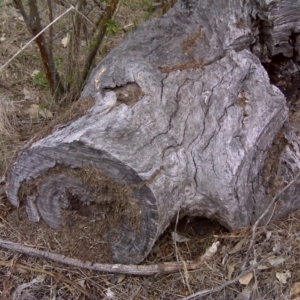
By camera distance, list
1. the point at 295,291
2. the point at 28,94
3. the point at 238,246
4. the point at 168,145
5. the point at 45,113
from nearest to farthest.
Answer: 1. the point at 168,145
2. the point at 295,291
3. the point at 238,246
4. the point at 45,113
5. the point at 28,94

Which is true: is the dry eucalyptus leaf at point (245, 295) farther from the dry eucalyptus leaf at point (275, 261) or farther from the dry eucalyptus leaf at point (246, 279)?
the dry eucalyptus leaf at point (275, 261)

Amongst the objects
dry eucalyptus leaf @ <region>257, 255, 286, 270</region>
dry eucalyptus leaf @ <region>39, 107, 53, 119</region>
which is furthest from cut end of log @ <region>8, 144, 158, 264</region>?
dry eucalyptus leaf @ <region>39, 107, 53, 119</region>

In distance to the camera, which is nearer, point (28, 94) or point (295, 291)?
point (295, 291)

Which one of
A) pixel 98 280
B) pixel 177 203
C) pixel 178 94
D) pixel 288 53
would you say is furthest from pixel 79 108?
pixel 288 53

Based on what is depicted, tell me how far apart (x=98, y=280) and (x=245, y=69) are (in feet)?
4.33

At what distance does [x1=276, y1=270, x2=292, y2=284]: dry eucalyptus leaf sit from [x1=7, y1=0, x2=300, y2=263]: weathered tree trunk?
11.3 inches

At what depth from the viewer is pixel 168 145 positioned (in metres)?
2.21

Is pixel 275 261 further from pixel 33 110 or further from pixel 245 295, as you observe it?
pixel 33 110

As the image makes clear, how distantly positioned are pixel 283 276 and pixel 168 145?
85cm

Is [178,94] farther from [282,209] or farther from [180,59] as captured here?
[282,209]

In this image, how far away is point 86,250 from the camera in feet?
7.96

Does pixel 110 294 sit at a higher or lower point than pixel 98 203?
lower

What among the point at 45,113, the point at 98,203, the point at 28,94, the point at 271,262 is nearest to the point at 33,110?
the point at 45,113

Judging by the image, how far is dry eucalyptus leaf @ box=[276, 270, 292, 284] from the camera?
2.33 meters
